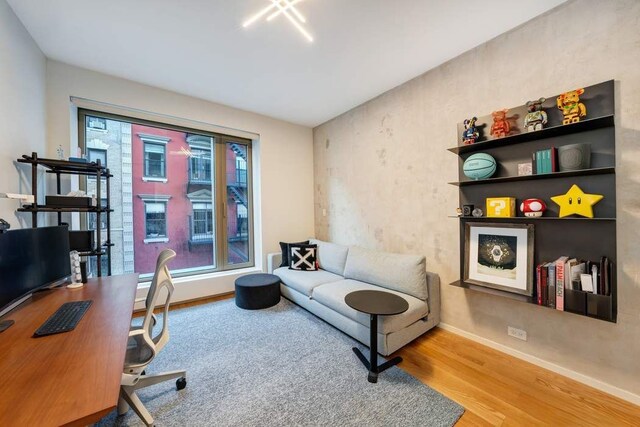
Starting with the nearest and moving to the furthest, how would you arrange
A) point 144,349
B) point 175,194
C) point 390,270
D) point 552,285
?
point 144,349 < point 552,285 < point 390,270 < point 175,194

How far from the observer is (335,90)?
3.15 meters

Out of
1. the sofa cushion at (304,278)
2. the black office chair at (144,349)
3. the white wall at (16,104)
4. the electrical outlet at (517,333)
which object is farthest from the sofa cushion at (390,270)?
the white wall at (16,104)

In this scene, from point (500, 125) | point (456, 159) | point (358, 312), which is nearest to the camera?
point (500, 125)

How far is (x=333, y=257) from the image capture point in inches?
137

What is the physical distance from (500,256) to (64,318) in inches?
122

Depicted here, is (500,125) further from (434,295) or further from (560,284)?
(434,295)

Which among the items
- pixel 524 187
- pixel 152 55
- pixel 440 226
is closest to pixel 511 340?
pixel 440 226

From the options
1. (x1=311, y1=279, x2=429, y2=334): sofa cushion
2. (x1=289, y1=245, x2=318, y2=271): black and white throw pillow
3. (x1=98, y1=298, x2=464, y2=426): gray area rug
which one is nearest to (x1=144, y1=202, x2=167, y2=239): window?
(x1=98, y1=298, x2=464, y2=426): gray area rug

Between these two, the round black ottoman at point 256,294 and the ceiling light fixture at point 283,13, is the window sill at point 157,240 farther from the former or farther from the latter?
the ceiling light fixture at point 283,13

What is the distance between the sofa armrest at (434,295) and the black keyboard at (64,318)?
272cm

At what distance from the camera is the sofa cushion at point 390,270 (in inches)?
97.2

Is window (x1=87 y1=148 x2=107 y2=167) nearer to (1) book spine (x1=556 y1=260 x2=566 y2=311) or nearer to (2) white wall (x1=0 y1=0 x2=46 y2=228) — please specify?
(2) white wall (x1=0 y1=0 x2=46 y2=228)

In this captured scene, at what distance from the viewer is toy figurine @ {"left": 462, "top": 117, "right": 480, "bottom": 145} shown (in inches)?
86.4

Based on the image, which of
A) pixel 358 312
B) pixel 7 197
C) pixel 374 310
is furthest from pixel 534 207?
pixel 7 197
